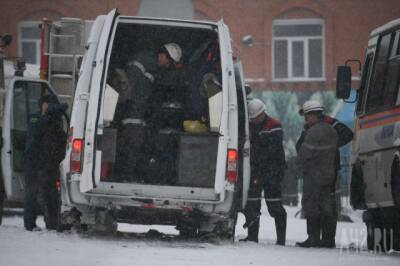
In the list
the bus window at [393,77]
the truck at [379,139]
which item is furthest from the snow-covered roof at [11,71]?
the bus window at [393,77]

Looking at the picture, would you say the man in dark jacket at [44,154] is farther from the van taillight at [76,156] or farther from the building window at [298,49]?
the building window at [298,49]

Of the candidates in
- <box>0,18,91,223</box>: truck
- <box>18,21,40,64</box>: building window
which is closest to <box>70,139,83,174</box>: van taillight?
<box>0,18,91,223</box>: truck

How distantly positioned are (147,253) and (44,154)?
131 inches

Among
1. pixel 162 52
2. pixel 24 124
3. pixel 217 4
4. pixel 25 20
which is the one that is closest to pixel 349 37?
pixel 217 4

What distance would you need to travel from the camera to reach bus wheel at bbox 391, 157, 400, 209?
1126 cm

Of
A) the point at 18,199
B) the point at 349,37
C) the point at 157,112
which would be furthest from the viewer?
the point at 349,37

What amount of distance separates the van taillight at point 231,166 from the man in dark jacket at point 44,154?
9.02 feet

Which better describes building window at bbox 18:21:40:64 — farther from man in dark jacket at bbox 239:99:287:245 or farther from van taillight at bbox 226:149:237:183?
van taillight at bbox 226:149:237:183

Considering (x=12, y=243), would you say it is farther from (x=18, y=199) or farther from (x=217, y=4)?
(x=217, y=4)

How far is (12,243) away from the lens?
997cm

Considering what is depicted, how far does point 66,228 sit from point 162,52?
231 centimetres

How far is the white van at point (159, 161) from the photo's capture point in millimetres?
10477

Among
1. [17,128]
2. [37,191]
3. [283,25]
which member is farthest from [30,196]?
[283,25]

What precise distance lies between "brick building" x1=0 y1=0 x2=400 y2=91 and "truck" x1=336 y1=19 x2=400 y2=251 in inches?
727
